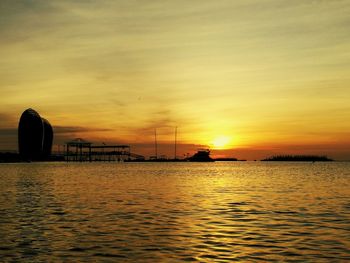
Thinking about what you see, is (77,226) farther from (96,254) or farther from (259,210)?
(259,210)

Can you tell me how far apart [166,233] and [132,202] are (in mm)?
18934

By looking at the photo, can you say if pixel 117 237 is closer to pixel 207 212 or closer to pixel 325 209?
pixel 207 212

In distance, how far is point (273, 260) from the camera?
65.0 ft

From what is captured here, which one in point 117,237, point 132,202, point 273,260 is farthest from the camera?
point 132,202

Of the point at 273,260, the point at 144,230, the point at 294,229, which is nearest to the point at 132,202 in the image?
the point at 144,230

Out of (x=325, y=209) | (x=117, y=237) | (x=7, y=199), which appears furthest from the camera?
(x=7, y=199)

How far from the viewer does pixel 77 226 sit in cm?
2953

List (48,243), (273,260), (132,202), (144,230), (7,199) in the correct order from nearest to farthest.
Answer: (273,260) < (48,243) < (144,230) < (132,202) < (7,199)

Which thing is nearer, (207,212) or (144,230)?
(144,230)

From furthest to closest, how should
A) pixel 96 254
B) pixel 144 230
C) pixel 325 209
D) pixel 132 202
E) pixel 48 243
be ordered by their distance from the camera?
pixel 132 202 → pixel 325 209 → pixel 144 230 → pixel 48 243 → pixel 96 254

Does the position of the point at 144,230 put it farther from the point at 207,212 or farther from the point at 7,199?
the point at 7,199

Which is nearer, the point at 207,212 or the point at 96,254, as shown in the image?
the point at 96,254

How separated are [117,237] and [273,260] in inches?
367

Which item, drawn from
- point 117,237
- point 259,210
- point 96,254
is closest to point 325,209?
point 259,210
